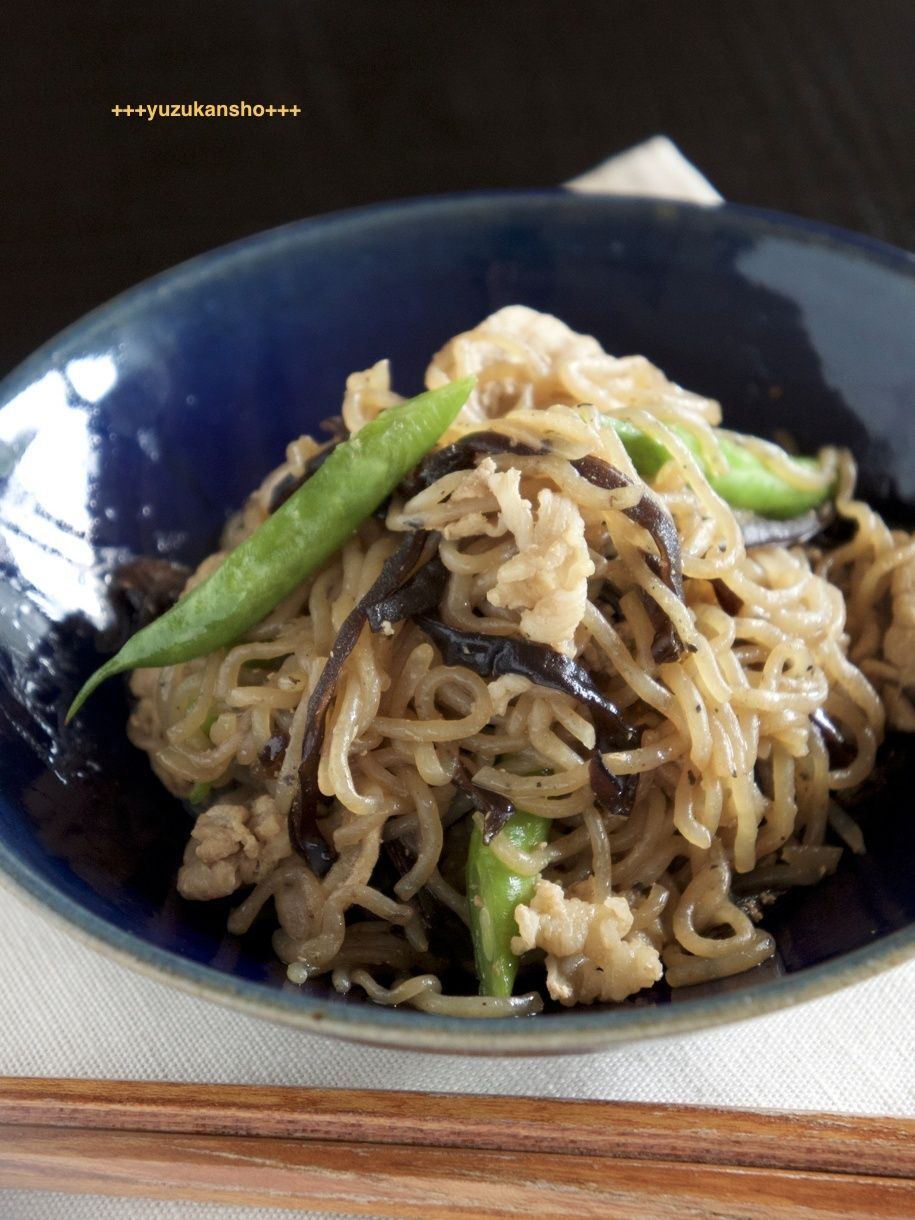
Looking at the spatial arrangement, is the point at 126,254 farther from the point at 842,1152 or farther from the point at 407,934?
the point at 842,1152

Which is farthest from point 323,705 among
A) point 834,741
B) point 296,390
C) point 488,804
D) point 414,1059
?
point 296,390

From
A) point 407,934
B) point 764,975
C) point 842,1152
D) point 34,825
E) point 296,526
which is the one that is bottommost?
point 842,1152

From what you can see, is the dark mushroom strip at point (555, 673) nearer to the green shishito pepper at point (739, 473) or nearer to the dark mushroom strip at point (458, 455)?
the dark mushroom strip at point (458, 455)

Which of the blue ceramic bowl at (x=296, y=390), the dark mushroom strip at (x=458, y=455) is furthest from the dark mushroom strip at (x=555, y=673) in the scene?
the blue ceramic bowl at (x=296, y=390)

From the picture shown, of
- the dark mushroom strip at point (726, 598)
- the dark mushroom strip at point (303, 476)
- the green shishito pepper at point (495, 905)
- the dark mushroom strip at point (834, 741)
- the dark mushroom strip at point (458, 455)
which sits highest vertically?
the dark mushroom strip at point (303, 476)

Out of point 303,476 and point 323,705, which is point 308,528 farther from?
point 323,705

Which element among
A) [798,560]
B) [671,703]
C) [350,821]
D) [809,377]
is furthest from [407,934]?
[809,377]

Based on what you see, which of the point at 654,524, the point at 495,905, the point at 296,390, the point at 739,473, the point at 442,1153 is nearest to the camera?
the point at 442,1153
